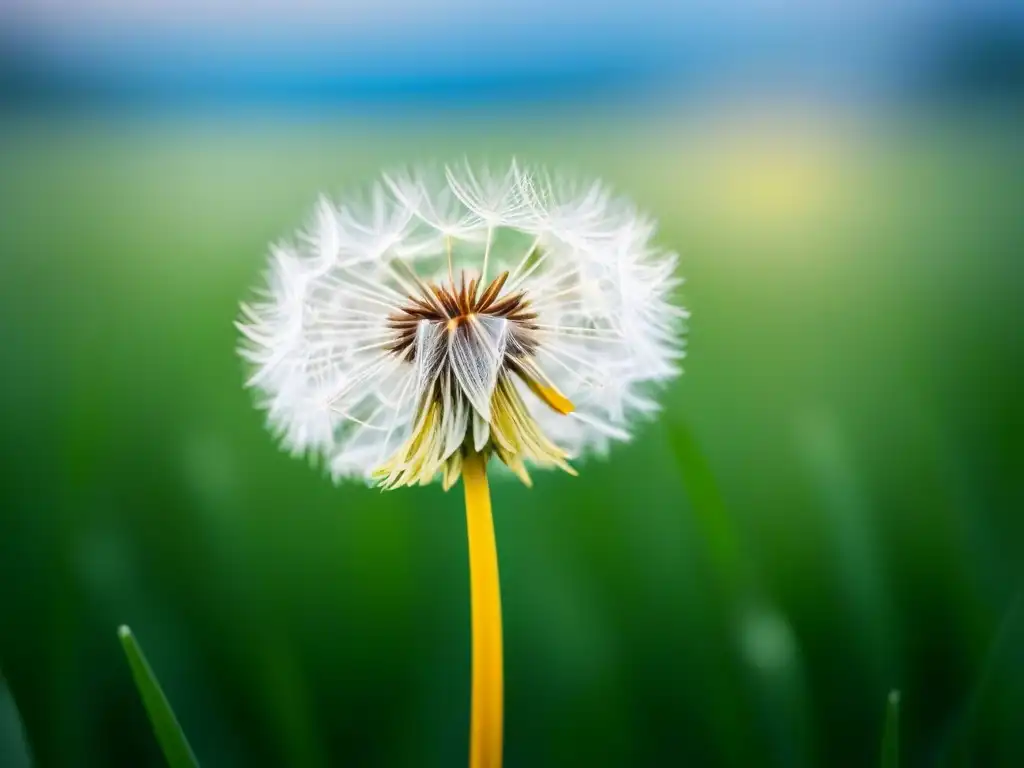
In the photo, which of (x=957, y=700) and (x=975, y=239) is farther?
(x=975, y=239)

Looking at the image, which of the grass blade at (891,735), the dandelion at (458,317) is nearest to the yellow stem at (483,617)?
the dandelion at (458,317)

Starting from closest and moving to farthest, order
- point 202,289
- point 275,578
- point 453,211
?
point 453,211
point 275,578
point 202,289

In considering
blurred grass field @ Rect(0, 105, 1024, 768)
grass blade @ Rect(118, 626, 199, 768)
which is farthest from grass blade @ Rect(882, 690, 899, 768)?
grass blade @ Rect(118, 626, 199, 768)

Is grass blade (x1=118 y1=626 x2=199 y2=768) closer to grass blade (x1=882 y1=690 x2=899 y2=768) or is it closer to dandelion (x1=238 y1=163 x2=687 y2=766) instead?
dandelion (x1=238 y1=163 x2=687 y2=766)

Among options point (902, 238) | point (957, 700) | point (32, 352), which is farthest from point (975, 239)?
point (32, 352)

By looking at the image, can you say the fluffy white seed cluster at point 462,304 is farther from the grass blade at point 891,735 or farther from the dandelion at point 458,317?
the grass blade at point 891,735

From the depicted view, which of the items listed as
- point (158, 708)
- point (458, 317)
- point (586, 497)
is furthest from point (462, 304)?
point (586, 497)

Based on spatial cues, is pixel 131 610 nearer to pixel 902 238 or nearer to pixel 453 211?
pixel 453 211
